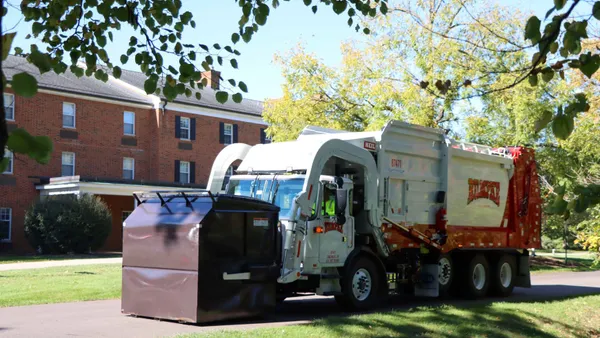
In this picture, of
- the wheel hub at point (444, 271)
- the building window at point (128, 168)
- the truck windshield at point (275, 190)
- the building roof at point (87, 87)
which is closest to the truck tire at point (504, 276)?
the wheel hub at point (444, 271)

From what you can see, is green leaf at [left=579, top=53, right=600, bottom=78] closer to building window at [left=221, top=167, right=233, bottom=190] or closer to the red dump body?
building window at [left=221, top=167, right=233, bottom=190]

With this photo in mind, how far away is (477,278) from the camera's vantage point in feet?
52.9

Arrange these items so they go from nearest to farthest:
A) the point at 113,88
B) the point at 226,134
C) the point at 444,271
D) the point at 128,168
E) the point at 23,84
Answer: the point at 23,84 → the point at 444,271 → the point at 128,168 → the point at 113,88 → the point at 226,134

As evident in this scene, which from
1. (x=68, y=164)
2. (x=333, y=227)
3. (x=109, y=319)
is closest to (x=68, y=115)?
(x=68, y=164)

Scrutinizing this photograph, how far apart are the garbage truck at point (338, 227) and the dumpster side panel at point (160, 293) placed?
0.07 feet

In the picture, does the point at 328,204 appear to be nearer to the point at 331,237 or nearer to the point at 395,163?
the point at 331,237

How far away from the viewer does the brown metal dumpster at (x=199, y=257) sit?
10859mm

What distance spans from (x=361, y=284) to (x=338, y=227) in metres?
1.15

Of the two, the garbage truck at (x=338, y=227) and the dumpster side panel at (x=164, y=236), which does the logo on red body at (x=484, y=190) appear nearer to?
the garbage truck at (x=338, y=227)

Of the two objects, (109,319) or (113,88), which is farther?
(113,88)

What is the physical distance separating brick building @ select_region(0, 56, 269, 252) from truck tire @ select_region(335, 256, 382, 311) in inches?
913

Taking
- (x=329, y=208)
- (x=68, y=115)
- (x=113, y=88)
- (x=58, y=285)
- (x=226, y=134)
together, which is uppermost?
(x=113, y=88)

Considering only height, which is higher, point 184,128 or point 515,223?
point 184,128

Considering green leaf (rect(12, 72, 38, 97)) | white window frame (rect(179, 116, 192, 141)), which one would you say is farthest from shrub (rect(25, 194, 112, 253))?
green leaf (rect(12, 72, 38, 97))
